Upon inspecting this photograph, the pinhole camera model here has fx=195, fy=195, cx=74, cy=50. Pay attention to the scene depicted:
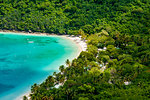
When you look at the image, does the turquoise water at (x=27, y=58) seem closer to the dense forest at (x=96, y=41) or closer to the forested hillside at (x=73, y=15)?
the dense forest at (x=96, y=41)

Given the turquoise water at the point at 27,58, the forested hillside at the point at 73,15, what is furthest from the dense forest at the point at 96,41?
the turquoise water at the point at 27,58

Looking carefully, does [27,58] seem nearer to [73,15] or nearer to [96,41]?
[96,41]

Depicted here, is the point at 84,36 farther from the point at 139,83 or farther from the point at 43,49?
the point at 139,83

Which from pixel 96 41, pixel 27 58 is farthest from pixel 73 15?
pixel 27 58

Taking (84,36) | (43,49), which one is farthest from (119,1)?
(43,49)

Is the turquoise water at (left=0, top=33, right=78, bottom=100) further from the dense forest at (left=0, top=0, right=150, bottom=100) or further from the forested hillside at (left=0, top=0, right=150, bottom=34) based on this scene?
the forested hillside at (left=0, top=0, right=150, bottom=34)
